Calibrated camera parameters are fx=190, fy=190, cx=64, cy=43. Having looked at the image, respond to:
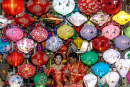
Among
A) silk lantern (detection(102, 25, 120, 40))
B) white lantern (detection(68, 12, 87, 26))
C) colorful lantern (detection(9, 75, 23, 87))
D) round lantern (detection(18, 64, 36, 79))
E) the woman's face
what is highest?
white lantern (detection(68, 12, 87, 26))

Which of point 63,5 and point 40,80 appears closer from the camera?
point 63,5

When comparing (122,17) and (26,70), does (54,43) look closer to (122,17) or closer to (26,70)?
(26,70)

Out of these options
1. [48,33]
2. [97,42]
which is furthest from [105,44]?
[48,33]

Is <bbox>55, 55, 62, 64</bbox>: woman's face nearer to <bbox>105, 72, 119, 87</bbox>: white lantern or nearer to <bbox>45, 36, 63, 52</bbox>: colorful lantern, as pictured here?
<bbox>45, 36, 63, 52</bbox>: colorful lantern

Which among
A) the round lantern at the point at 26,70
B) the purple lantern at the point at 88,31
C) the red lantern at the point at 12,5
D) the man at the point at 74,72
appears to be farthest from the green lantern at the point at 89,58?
the red lantern at the point at 12,5

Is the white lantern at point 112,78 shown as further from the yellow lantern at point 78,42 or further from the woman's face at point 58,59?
the woman's face at point 58,59

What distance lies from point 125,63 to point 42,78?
122cm

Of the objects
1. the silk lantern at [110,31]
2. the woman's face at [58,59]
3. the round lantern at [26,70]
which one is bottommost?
the round lantern at [26,70]

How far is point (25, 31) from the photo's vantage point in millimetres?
3004

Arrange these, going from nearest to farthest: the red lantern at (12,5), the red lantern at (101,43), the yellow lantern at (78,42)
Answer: the red lantern at (12,5), the red lantern at (101,43), the yellow lantern at (78,42)

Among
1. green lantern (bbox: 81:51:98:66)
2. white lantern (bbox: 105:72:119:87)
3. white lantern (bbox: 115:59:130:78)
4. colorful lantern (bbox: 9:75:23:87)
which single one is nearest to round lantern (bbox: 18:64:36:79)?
colorful lantern (bbox: 9:75:23:87)

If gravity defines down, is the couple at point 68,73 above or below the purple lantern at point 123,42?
below

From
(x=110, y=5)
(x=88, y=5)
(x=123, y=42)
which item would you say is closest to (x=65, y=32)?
(x=88, y=5)

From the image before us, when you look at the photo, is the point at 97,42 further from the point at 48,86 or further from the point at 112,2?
the point at 48,86
